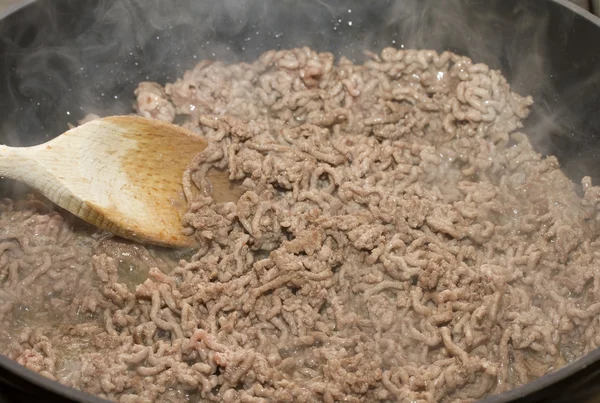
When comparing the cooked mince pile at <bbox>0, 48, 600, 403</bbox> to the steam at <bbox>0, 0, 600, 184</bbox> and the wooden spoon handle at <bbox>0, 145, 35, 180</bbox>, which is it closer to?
the steam at <bbox>0, 0, 600, 184</bbox>

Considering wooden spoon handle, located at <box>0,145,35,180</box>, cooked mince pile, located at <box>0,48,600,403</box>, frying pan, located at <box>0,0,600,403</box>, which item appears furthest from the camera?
frying pan, located at <box>0,0,600,403</box>

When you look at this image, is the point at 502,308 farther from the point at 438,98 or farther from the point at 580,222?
the point at 438,98

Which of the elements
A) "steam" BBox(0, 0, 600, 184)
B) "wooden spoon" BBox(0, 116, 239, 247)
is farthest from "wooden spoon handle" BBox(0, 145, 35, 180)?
"steam" BBox(0, 0, 600, 184)

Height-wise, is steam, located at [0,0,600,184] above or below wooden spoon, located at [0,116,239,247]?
above

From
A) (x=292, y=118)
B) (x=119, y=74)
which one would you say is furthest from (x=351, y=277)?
(x=119, y=74)

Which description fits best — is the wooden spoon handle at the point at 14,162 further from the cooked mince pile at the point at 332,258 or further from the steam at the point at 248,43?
the steam at the point at 248,43

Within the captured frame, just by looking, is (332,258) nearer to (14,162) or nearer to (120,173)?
(120,173)

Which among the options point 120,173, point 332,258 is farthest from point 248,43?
point 332,258
